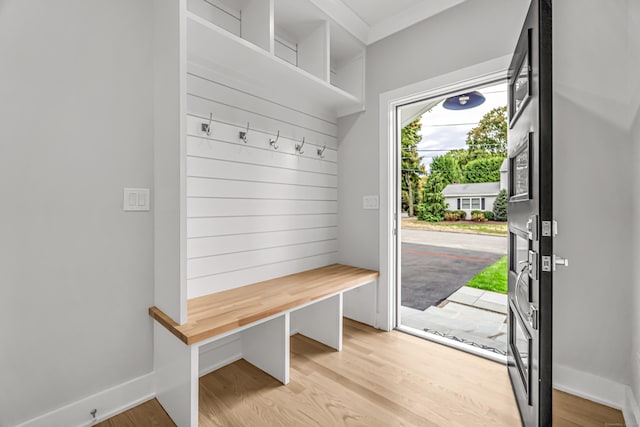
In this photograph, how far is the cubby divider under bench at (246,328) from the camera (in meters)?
1.31

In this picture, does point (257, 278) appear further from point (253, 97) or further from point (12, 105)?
point (12, 105)

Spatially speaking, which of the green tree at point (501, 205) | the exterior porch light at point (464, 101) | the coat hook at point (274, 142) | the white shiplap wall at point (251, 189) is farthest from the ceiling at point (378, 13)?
the green tree at point (501, 205)

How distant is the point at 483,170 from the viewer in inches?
131

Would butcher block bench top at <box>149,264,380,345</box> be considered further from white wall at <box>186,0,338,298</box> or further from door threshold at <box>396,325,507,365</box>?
door threshold at <box>396,325,507,365</box>

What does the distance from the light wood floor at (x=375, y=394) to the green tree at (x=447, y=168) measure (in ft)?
7.63

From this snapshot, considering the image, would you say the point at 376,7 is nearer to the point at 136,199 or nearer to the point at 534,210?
the point at 534,210

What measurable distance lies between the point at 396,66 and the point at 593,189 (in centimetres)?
157

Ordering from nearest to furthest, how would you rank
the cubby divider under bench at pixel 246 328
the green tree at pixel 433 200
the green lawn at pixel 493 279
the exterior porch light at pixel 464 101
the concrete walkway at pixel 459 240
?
the cubby divider under bench at pixel 246 328, the exterior porch light at pixel 464 101, the green lawn at pixel 493 279, the green tree at pixel 433 200, the concrete walkway at pixel 459 240

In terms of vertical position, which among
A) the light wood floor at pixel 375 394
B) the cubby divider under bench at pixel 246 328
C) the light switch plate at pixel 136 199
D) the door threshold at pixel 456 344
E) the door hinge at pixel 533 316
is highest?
the light switch plate at pixel 136 199

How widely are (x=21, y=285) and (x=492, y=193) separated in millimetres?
3878

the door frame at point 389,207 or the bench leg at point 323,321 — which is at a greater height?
the door frame at point 389,207

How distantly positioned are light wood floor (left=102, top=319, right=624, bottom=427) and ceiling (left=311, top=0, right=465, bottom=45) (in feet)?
8.11

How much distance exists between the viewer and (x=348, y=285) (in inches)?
82.5

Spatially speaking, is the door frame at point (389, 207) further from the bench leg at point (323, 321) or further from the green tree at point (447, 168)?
the green tree at point (447, 168)
